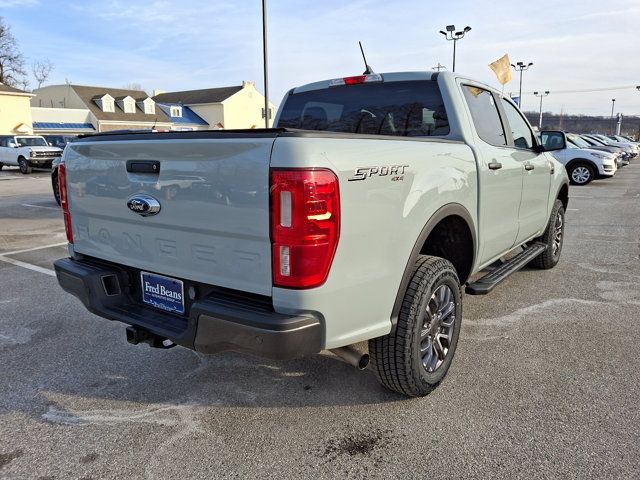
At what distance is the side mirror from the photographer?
5.02 meters

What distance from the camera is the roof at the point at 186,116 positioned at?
5194 cm

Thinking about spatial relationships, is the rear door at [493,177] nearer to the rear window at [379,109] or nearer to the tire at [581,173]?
the rear window at [379,109]

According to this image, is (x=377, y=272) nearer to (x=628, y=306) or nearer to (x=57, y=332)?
(x=57, y=332)

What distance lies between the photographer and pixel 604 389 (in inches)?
122

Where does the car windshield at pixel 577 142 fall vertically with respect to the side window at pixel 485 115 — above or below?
below

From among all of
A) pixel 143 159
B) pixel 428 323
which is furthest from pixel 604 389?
pixel 143 159

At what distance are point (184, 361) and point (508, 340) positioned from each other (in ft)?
8.03

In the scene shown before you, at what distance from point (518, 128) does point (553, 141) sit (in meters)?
0.65

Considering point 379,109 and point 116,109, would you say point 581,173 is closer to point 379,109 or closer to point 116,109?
point 379,109

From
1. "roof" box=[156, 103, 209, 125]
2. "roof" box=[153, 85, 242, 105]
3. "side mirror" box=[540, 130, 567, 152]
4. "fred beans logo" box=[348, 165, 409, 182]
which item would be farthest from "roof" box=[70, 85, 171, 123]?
"fred beans logo" box=[348, 165, 409, 182]

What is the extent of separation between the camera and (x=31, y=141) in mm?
25062

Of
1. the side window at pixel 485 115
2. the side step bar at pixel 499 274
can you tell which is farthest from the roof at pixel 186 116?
Answer: the side window at pixel 485 115

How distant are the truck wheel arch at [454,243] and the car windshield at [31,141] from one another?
26269 mm

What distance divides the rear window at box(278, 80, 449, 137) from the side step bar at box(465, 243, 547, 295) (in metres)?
1.13
